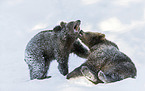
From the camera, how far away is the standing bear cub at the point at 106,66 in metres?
4.35

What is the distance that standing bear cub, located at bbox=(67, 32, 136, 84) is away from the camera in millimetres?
4353

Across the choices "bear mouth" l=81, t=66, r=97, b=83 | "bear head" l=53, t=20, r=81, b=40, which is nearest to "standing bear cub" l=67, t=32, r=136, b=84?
"bear mouth" l=81, t=66, r=97, b=83

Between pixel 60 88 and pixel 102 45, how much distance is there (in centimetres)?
148

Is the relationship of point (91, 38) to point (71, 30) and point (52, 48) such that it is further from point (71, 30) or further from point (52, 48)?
point (52, 48)

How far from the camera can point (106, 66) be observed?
4.61 m

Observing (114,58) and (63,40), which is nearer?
(114,58)

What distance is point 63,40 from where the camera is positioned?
497 centimetres

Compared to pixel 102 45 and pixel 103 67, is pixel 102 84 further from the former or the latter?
pixel 102 45

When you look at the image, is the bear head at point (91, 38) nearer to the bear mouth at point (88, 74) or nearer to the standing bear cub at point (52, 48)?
the standing bear cub at point (52, 48)

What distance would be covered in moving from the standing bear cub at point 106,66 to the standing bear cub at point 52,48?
1.41 feet

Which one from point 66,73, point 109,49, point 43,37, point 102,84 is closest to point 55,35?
point 43,37

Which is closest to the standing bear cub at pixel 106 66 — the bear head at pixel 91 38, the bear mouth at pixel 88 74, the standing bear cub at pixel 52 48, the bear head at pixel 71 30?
the bear mouth at pixel 88 74

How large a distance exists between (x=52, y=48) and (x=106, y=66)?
1230 mm

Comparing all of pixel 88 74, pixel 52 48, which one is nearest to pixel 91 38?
pixel 52 48
